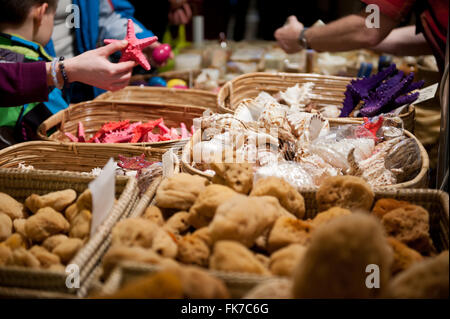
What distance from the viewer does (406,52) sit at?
2717 millimetres

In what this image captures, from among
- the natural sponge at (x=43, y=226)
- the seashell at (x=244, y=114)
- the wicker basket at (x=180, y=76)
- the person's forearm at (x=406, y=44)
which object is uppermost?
the person's forearm at (x=406, y=44)

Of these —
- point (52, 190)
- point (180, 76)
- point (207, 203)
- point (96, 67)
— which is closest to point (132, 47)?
point (96, 67)

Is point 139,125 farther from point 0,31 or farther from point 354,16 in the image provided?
point 354,16

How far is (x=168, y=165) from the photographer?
4.43 feet

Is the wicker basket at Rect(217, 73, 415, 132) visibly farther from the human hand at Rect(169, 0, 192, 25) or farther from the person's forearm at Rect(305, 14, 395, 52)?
the human hand at Rect(169, 0, 192, 25)

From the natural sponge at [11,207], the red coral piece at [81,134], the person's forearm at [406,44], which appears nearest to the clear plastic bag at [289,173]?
the natural sponge at [11,207]

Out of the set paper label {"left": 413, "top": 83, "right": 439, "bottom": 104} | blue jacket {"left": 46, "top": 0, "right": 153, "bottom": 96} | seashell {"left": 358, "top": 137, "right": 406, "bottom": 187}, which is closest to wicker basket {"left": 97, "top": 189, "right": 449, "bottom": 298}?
seashell {"left": 358, "top": 137, "right": 406, "bottom": 187}

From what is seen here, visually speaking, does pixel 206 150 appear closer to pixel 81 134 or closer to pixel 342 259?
pixel 342 259

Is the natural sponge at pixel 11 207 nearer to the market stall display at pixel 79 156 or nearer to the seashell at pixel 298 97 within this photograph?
the market stall display at pixel 79 156

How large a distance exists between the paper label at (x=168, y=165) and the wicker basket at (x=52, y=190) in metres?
0.15

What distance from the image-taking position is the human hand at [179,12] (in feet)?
12.2

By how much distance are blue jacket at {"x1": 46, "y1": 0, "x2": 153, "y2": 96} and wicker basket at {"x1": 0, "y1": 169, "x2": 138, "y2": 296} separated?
64.3 inches

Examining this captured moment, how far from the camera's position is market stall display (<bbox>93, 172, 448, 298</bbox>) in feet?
2.42

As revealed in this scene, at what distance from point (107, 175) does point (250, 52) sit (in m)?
2.83
